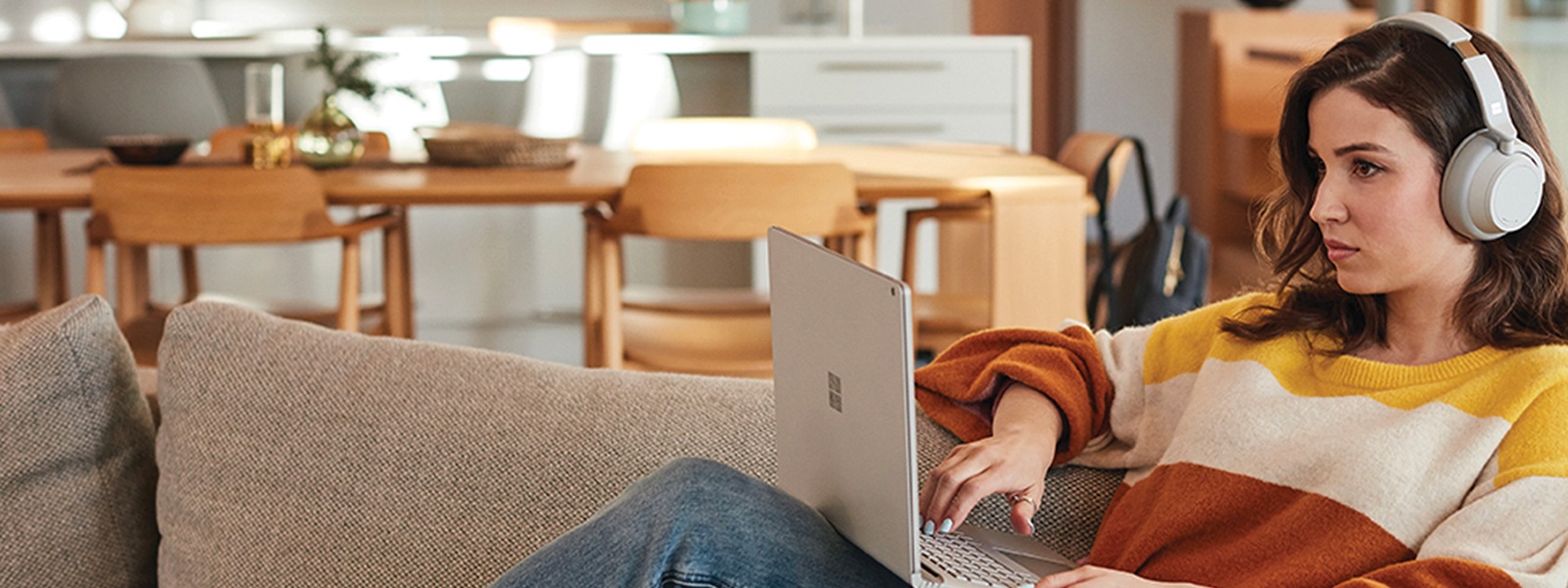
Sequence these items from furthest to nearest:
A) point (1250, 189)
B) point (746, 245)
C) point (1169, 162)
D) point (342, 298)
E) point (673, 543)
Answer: point (1169, 162), point (1250, 189), point (746, 245), point (342, 298), point (673, 543)

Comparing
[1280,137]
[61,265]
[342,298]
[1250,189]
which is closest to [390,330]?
[342,298]

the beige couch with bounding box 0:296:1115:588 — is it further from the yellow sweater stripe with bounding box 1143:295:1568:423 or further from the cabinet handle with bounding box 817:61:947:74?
the cabinet handle with bounding box 817:61:947:74

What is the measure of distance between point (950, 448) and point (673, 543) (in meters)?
0.35

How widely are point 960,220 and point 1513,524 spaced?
1.97 metres

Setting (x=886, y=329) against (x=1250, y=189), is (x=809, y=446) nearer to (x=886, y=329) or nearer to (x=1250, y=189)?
(x=886, y=329)

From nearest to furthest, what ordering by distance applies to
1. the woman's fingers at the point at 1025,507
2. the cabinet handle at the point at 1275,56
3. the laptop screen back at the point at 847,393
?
the laptop screen back at the point at 847,393, the woman's fingers at the point at 1025,507, the cabinet handle at the point at 1275,56

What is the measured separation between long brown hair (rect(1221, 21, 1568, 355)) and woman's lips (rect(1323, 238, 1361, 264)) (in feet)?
0.23

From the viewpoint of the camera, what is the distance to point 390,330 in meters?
2.94

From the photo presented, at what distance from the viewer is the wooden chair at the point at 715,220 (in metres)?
2.52

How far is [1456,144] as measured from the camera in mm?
1116

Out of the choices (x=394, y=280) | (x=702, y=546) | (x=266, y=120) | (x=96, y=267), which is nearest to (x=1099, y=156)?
(x=394, y=280)

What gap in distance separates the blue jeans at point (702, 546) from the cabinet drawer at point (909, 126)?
10.7 feet

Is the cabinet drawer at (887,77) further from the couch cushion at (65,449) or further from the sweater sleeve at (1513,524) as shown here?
the sweater sleeve at (1513,524)

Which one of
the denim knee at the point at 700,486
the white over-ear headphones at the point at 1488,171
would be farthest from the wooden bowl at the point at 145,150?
the white over-ear headphones at the point at 1488,171
